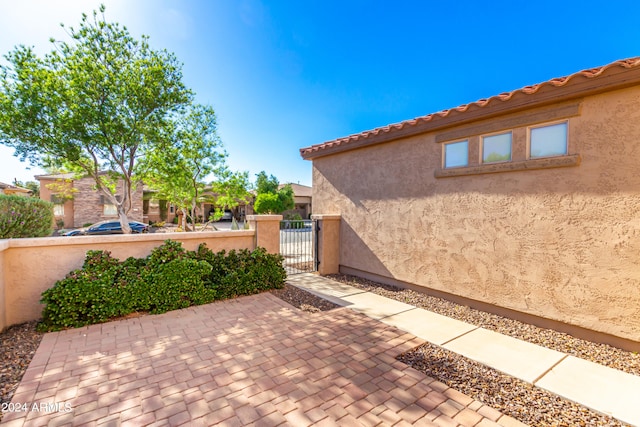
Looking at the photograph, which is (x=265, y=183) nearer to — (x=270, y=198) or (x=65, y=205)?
(x=270, y=198)

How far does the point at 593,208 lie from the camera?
4.34 meters

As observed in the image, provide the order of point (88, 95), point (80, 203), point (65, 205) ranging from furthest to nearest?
point (80, 203) < point (65, 205) < point (88, 95)

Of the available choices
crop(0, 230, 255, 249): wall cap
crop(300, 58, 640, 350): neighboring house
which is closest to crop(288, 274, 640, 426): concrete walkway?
crop(300, 58, 640, 350): neighboring house

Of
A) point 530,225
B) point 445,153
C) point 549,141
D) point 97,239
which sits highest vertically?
point 445,153

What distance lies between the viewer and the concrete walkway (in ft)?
10.2

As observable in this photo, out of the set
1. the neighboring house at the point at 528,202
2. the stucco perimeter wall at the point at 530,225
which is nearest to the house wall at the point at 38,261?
the stucco perimeter wall at the point at 530,225

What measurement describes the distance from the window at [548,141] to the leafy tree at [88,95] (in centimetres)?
1204

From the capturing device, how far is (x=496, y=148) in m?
5.57

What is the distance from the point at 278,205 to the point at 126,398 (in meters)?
27.7

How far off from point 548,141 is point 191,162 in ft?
48.5

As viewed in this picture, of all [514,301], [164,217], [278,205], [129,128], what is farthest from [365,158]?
[164,217]

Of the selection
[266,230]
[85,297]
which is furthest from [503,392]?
[85,297]

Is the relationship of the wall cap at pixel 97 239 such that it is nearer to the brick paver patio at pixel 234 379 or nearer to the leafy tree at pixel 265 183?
the brick paver patio at pixel 234 379

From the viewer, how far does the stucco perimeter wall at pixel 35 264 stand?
500 centimetres
